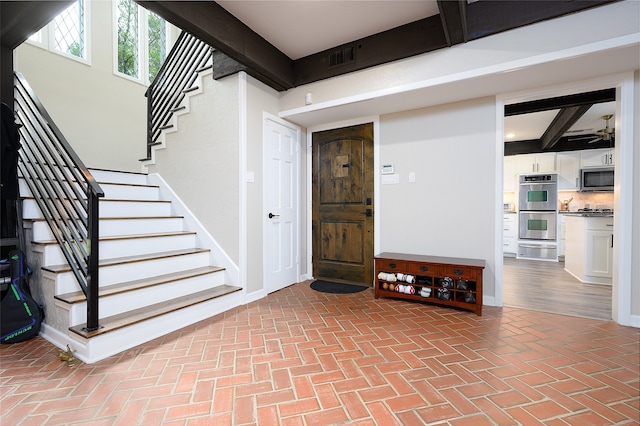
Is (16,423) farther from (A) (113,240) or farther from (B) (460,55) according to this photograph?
(B) (460,55)

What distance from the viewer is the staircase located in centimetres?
207

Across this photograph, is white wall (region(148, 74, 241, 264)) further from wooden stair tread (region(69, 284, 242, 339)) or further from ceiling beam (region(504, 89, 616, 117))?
ceiling beam (region(504, 89, 616, 117))

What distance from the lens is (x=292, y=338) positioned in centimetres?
226

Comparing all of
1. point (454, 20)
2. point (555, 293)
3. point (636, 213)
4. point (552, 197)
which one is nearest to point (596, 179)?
point (552, 197)

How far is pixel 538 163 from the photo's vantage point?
635 centimetres

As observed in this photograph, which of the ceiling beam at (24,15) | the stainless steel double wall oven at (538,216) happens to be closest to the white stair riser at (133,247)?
the ceiling beam at (24,15)

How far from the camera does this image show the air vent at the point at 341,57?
310 cm

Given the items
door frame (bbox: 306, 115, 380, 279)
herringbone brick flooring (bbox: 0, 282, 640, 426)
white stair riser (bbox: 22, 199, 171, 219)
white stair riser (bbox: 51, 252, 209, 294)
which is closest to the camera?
herringbone brick flooring (bbox: 0, 282, 640, 426)

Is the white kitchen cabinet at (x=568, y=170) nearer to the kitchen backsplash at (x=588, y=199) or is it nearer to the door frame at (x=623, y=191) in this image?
the kitchen backsplash at (x=588, y=199)

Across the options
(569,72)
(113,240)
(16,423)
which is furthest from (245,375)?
(569,72)

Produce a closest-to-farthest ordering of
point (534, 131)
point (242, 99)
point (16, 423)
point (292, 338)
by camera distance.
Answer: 1. point (16, 423)
2. point (292, 338)
3. point (242, 99)
4. point (534, 131)

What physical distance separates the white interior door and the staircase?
0.60 meters

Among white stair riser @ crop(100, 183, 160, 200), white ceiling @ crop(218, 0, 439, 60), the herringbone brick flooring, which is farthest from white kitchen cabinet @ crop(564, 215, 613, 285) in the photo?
white stair riser @ crop(100, 183, 160, 200)

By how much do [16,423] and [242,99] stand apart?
2.96 meters
